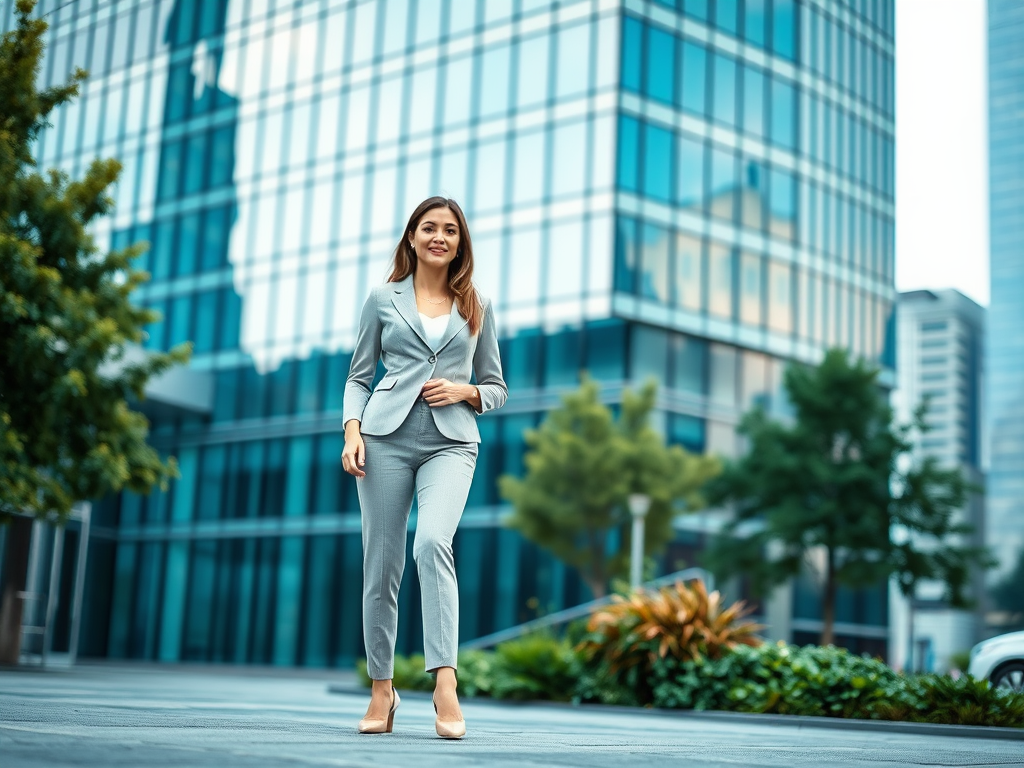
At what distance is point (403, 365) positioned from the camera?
16.9ft

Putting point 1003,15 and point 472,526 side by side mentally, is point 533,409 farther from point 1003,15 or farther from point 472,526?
point 1003,15

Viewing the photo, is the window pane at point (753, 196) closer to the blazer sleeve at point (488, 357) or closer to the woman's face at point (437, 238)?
the blazer sleeve at point (488, 357)

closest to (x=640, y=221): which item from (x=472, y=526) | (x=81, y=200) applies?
(x=472, y=526)

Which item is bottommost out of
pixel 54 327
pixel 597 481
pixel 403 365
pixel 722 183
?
pixel 403 365

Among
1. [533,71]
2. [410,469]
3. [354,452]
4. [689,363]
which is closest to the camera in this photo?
[354,452]

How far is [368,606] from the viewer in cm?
509

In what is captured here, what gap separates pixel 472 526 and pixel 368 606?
29.1 metres

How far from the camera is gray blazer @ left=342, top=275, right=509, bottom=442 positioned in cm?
507

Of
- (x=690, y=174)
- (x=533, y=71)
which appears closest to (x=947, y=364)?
(x=690, y=174)

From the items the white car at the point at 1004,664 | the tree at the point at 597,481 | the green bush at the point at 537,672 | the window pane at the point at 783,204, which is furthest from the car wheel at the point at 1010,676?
the window pane at the point at 783,204

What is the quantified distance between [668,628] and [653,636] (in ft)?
0.66

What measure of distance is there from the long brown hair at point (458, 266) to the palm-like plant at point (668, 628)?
299 inches

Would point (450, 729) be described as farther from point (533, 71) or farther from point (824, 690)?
point (533, 71)

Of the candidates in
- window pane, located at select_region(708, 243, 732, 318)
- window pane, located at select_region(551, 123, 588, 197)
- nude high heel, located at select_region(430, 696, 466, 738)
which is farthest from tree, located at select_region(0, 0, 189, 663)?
window pane, located at select_region(708, 243, 732, 318)
